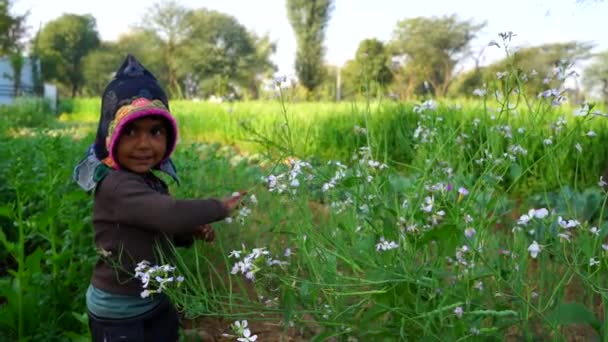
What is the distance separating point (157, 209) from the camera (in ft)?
5.41

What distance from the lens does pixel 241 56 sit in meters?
49.7

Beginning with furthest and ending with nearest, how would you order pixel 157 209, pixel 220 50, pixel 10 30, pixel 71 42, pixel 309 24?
pixel 71 42
pixel 220 50
pixel 309 24
pixel 10 30
pixel 157 209

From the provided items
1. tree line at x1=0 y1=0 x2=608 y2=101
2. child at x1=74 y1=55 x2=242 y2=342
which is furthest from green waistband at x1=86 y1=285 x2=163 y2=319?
tree line at x1=0 y1=0 x2=608 y2=101

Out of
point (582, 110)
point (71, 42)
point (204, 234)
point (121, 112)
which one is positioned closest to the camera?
point (582, 110)

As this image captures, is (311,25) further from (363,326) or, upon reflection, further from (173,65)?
(363,326)

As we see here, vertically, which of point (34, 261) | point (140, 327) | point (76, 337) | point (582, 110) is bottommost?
point (76, 337)

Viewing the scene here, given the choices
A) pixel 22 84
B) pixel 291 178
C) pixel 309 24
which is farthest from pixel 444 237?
pixel 309 24

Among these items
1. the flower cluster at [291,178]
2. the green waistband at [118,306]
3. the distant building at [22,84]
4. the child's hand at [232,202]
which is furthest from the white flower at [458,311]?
the distant building at [22,84]

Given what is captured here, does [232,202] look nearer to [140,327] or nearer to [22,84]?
[140,327]

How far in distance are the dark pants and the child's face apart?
47 cm

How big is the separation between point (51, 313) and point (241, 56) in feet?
160

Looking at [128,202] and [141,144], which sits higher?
[141,144]

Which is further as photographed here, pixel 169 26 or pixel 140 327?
pixel 169 26

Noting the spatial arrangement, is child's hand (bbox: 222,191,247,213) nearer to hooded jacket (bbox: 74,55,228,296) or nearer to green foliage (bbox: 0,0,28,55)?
hooded jacket (bbox: 74,55,228,296)
